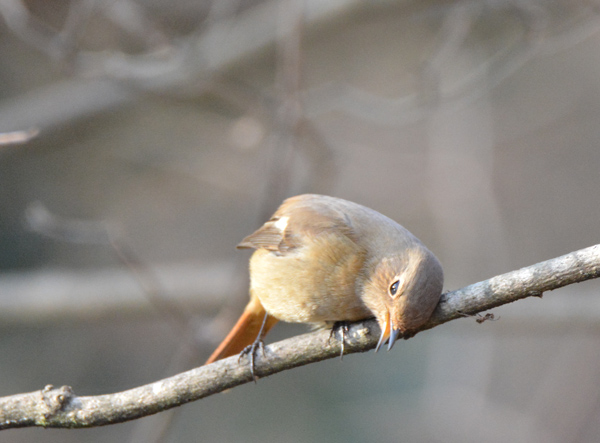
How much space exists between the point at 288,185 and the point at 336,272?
216 cm

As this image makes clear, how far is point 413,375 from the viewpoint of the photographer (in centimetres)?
788

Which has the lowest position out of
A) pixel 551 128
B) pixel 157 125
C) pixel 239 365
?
pixel 239 365

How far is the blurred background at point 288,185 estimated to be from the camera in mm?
5691

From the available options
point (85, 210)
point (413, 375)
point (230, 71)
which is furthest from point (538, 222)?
point (85, 210)

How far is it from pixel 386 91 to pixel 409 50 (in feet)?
2.51

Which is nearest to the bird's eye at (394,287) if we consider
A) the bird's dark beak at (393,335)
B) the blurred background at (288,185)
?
the bird's dark beak at (393,335)

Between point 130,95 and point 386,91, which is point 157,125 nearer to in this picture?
point 130,95

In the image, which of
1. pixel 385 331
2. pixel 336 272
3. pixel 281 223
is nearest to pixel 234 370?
pixel 385 331

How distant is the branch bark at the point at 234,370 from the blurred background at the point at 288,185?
189 cm

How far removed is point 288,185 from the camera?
538cm

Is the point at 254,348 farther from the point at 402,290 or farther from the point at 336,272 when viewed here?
the point at 402,290

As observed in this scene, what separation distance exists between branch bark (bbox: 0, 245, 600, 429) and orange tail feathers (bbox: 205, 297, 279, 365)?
997 mm

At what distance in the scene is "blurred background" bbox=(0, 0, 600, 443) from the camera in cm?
569

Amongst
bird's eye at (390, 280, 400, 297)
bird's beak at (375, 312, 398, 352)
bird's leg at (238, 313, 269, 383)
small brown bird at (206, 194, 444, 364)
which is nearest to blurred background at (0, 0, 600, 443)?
small brown bird at (206, 194, 444, 364)
